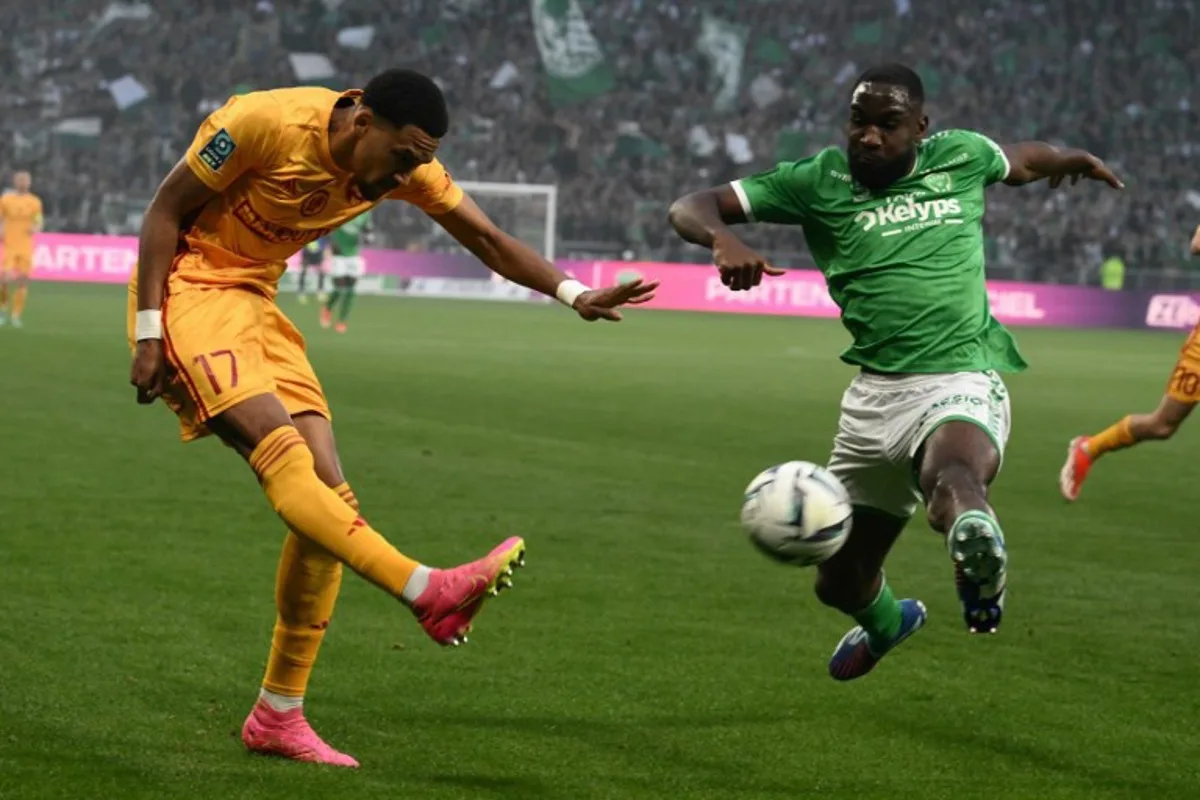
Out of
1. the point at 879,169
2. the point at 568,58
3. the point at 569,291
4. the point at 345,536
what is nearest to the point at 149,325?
the point at 345,536

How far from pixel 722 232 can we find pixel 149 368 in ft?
6.13

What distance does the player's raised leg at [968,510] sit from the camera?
17.7 feet

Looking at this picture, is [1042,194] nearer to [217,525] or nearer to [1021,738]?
[217,525]

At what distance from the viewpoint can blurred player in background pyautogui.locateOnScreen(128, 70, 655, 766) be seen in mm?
5480

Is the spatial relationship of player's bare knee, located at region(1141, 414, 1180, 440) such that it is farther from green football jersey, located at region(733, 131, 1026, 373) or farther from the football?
the football

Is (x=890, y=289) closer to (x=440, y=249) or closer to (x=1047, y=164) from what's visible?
(x=1047, y=164)

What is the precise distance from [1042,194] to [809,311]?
8.14 m

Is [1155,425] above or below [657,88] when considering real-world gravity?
above

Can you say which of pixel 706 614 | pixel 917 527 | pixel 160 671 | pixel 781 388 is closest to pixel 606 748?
pixel 160 671

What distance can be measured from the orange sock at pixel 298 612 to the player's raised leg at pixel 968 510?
5.65ft

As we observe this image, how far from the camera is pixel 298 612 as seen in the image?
5.88m

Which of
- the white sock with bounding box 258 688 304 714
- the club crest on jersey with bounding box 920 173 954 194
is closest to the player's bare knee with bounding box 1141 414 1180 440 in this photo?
the club crest on jersey with bounding box 920 173 954 194

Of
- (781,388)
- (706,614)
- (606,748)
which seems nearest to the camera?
(606,748)

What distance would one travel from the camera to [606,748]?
5.91 m
